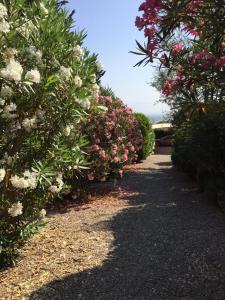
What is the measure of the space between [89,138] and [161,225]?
12.3ft

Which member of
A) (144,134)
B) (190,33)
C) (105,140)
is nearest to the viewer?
(190,33)

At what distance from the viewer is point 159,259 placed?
6.00 meters

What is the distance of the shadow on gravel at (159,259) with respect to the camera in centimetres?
500

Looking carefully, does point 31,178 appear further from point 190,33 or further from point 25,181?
point 190,33

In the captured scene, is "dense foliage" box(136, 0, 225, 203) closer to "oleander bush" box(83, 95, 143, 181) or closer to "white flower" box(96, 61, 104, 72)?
"white flower" box(96, 61, 104, 72)

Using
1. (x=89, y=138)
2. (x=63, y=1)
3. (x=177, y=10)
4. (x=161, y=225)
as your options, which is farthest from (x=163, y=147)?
(x=177, y=10)

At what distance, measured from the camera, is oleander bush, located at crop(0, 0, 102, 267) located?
16.4 feet

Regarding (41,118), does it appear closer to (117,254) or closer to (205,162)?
(117,254)

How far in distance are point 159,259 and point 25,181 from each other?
92.3 inches

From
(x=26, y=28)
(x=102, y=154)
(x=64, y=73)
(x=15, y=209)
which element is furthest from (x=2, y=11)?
(x=102, y=154)

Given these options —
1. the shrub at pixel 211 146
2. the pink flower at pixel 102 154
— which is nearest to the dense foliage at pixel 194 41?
the shrub at pixel 211 146

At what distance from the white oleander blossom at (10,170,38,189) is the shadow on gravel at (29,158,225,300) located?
1.32 m

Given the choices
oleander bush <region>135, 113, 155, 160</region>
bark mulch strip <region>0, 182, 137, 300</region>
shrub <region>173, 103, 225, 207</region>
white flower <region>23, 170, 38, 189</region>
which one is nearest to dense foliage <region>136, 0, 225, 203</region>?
white flower <region>23, 170, 38, 189</region>

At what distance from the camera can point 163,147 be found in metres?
27.9
